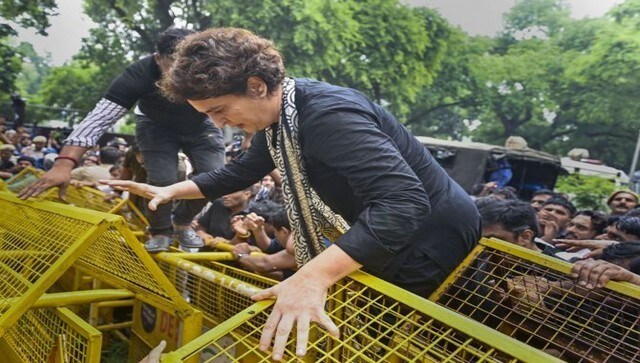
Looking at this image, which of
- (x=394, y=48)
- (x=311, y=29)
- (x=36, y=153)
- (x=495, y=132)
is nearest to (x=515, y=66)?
(x=495, y=132)

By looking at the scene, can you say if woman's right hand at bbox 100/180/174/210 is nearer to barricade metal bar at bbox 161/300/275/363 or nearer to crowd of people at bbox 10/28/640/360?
crowd of people at bbox 10/28/640/360

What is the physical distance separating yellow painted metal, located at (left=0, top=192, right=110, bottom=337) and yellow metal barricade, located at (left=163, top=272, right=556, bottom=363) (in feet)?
2.16

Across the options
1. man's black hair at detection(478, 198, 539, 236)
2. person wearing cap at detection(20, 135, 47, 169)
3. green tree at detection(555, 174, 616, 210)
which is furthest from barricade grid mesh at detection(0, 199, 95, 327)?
person wearing cap at detection(20, 135, 47, 169)

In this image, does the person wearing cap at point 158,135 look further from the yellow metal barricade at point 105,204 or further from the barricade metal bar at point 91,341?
the barricade metal bar at point 91,341

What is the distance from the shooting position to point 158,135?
293cm

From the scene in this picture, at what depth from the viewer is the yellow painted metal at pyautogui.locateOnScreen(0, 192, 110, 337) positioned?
1446mm

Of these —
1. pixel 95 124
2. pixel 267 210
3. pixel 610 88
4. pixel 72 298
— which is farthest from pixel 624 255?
pixel 610 88

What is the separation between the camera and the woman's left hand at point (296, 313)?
40.8 inches

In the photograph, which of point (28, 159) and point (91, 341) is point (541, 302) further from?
point (28, 159)

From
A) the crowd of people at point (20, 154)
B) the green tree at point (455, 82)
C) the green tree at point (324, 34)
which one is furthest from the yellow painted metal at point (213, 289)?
the green tree at point (455, 82)

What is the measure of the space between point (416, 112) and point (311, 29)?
11.1 m

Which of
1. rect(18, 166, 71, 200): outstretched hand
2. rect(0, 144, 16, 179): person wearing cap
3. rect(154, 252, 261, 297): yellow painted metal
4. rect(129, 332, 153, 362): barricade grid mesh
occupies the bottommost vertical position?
rect(0, 144, 16, 179): person wearing cap

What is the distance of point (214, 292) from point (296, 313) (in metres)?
1.21

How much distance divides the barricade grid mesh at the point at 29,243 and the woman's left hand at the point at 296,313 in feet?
2.76
